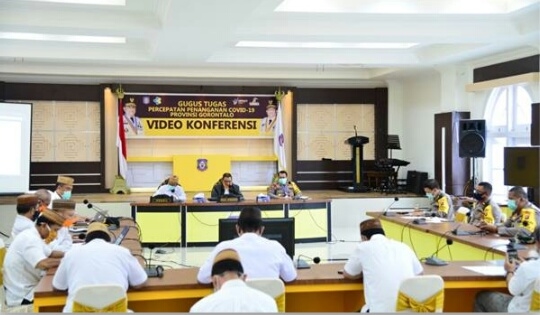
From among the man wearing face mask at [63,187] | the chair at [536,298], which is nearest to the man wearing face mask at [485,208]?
the chair at [536,298]

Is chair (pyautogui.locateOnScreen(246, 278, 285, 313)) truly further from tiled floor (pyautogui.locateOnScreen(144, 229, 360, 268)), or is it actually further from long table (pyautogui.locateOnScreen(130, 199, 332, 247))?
long table (pyautogui.locateOnScreen(130, 199, 332, 247))

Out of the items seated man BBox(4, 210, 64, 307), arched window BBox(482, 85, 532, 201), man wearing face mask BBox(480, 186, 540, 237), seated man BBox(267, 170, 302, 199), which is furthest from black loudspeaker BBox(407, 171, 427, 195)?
seated man BBox(4, 210, 64, 307)

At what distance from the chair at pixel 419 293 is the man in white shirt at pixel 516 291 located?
1.52ft

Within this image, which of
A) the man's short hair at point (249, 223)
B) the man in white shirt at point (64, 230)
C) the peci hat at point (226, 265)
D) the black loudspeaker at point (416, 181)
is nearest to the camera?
the peci hat at point (226, 265)

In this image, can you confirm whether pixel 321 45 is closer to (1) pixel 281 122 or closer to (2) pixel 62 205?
(1) pixel 281 122

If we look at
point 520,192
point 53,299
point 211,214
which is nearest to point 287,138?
point 211,214

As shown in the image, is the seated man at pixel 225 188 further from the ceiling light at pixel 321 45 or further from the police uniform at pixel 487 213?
the police uniform at pixel 487 213

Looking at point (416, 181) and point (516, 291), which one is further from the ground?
point (416, 181)

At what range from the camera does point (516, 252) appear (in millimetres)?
4477

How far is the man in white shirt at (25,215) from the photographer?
4801mm

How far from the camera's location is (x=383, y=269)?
11.6 ft

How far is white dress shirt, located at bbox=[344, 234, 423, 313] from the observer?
11.5 ft

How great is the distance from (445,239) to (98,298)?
13.1 ft

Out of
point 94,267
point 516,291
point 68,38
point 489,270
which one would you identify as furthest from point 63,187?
point 516,291
